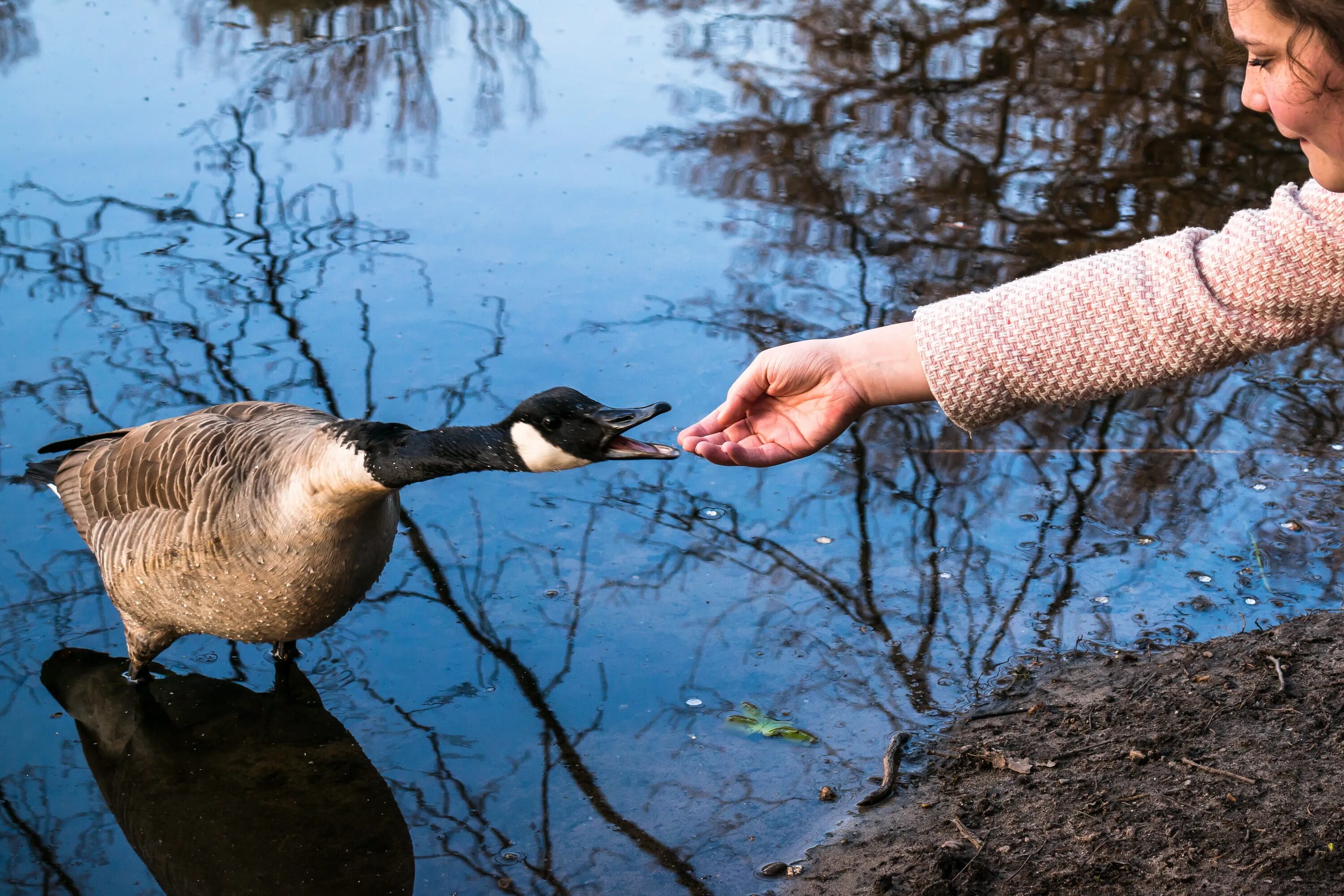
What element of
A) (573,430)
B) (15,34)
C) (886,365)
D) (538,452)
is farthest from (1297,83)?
(15,34)

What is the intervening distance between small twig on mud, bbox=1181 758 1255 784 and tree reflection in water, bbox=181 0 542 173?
18.8 ft

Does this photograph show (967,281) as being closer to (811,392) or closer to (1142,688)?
(1142,688)

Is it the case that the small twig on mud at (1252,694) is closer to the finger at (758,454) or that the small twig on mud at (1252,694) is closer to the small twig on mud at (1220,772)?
the small twig on mud at (1220,772)

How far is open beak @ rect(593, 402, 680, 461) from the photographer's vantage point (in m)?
2.28

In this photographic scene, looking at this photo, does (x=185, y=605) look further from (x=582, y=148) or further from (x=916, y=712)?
(x=582, y=148)

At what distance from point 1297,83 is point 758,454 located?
1280mm

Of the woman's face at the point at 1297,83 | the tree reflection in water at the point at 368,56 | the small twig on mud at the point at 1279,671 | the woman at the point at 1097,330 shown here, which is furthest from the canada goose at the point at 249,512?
the tree reflection in water at the point at 368,56

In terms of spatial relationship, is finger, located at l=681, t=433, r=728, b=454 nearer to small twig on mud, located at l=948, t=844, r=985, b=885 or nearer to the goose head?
the goose head

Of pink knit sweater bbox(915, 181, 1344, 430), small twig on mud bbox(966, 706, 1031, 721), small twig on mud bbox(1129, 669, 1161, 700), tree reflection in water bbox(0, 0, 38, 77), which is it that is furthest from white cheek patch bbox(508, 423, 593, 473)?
tree reflection in water bbox(0, 0, 38, 77)

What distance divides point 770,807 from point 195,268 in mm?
4250

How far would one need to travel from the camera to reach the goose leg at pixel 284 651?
3.83 metres

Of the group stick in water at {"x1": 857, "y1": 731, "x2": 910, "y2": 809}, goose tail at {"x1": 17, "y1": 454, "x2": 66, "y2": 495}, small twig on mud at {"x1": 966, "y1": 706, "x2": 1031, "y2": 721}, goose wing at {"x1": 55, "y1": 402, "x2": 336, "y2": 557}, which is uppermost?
goose wing at {"x1": 55, "y1": 402, "x2": 336, "y2": 557}

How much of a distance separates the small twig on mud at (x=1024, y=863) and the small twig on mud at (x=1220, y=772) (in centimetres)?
47

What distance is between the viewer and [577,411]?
2.44m
